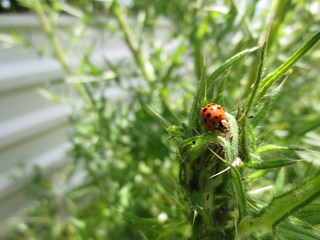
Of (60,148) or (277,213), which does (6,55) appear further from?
(277,213)

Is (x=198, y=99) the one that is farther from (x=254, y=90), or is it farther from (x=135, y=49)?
(x=135, y=49)

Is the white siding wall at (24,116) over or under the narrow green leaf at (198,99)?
under

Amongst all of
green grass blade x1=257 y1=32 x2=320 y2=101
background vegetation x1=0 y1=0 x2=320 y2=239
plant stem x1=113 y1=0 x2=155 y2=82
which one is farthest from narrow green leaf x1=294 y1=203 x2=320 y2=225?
plant stem x1=113 y1=0 x2=155 y2=82

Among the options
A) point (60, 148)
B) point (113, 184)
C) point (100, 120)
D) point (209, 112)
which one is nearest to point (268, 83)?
point (209, 112)

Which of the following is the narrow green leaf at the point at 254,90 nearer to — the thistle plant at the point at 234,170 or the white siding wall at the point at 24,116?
the thistle plant at the point at 234,170

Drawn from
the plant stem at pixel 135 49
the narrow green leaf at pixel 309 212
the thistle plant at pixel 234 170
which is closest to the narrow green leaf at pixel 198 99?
the thistle plant at pixel 234 170

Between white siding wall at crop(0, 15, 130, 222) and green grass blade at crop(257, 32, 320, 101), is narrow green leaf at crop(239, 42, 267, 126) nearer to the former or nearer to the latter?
green grass blade at crop(257, 32, 320, 101)
